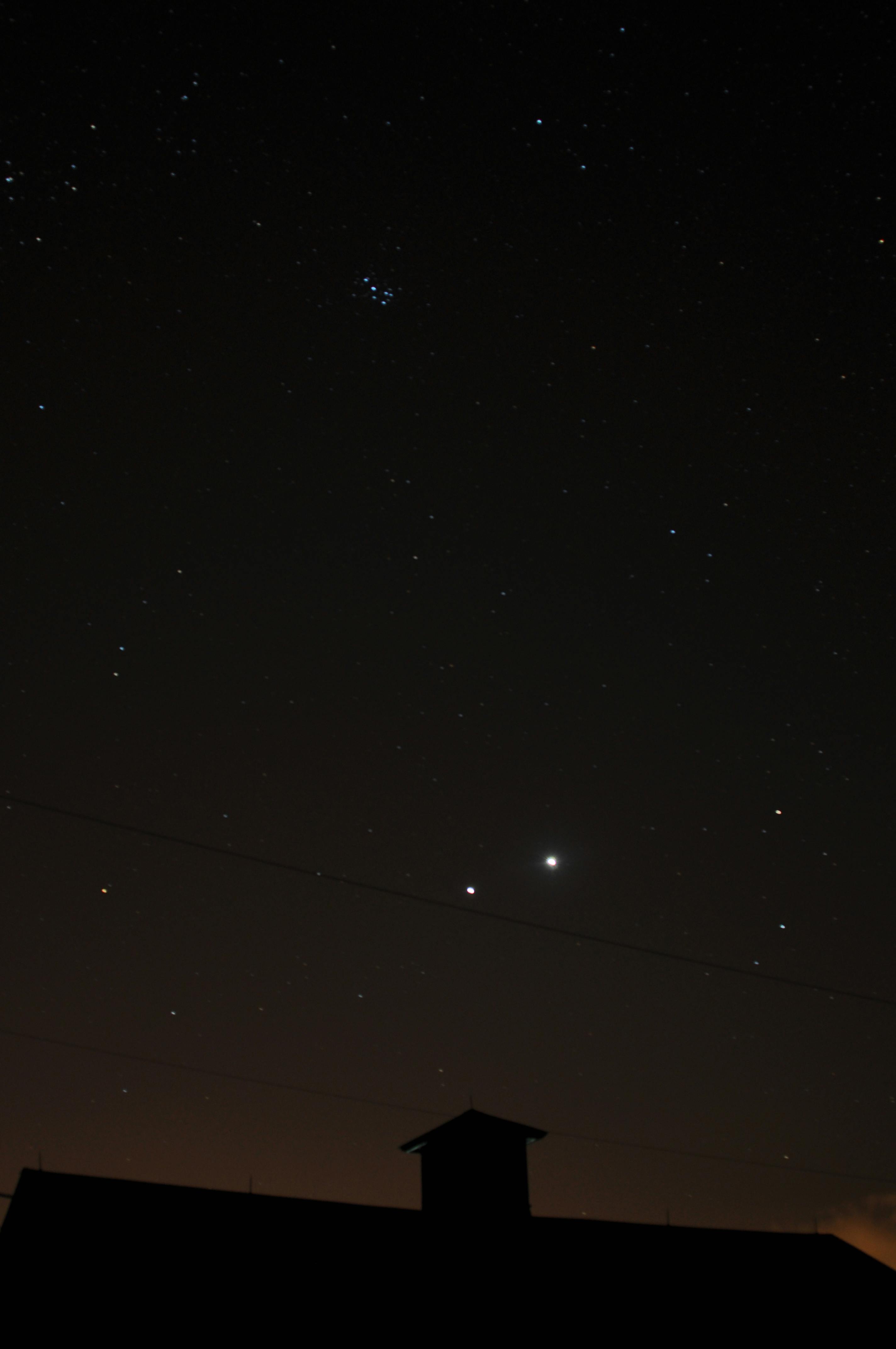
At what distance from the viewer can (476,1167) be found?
17391 millimetres

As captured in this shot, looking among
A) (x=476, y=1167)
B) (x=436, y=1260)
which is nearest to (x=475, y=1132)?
(x=476, y=1167)

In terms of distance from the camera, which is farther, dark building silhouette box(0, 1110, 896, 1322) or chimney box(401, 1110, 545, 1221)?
chimney box(401, 1110, 545, 1221)

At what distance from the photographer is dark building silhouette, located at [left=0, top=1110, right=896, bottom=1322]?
41.1 feet

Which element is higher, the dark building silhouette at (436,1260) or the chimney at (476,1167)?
the chimney at (476,1167)

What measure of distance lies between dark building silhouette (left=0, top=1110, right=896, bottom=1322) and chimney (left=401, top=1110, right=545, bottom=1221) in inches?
1.1

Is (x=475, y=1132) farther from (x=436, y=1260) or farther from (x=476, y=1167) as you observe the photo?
(x=436, y=1260)

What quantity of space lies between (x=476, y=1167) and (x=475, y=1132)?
584 millimetres

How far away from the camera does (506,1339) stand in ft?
43.9

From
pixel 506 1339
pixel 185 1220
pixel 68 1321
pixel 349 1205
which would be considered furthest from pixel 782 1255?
pixel 68 1321

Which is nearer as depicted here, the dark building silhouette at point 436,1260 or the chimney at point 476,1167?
the dark building silhouette at point 436,1260

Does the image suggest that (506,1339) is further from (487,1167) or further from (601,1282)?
(487,1167)

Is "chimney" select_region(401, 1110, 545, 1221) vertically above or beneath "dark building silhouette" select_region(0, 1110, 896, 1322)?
above

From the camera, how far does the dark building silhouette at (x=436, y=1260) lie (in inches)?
494

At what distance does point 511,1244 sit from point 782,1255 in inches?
218
